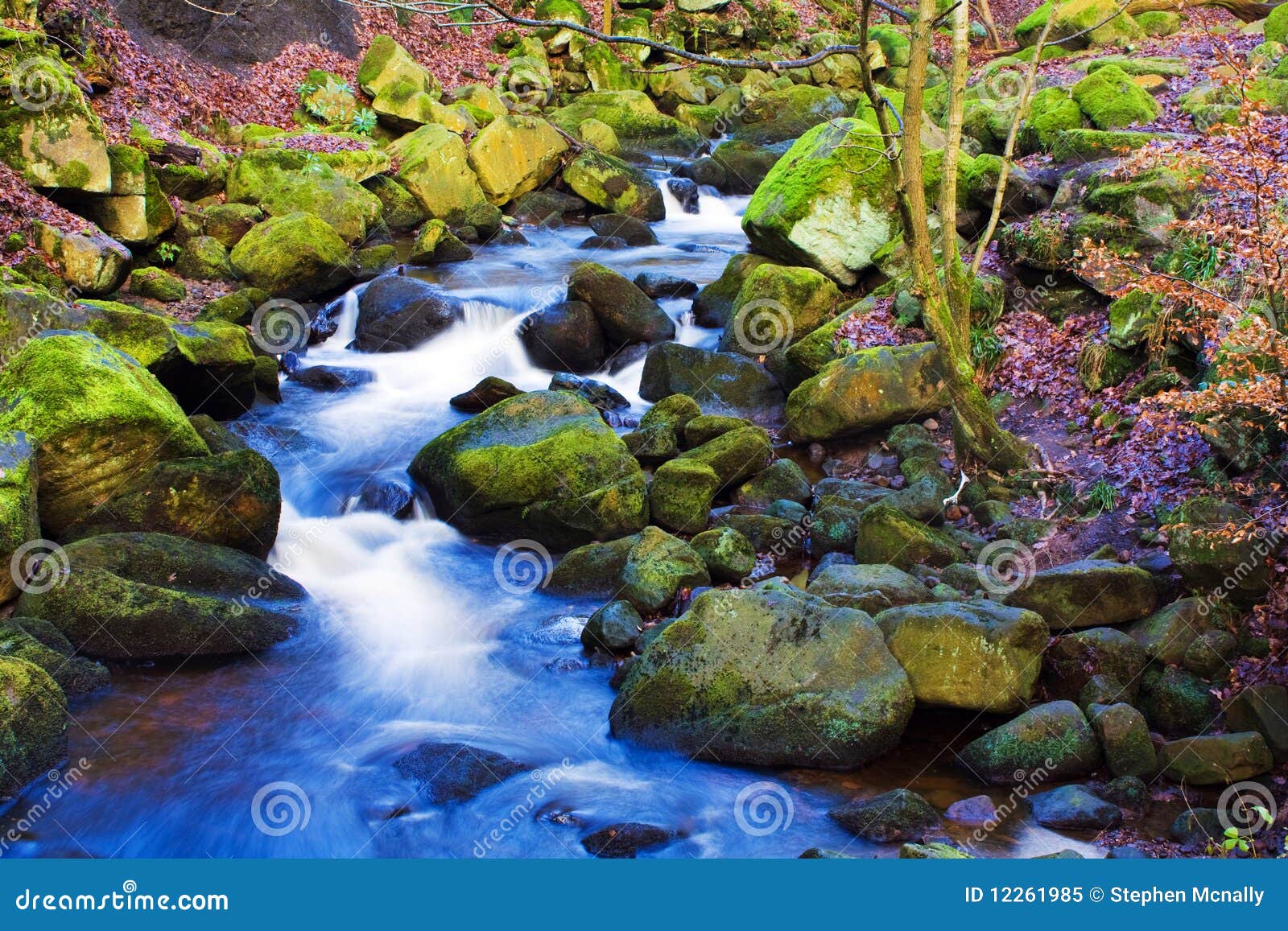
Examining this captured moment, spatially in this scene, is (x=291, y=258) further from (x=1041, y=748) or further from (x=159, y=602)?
(x=1041, y=748)

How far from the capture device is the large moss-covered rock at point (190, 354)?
1038cm

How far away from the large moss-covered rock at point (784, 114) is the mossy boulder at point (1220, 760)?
20874mm

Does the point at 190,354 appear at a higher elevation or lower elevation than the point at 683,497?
higher

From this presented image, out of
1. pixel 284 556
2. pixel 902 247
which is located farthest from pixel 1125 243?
pixel 284 556

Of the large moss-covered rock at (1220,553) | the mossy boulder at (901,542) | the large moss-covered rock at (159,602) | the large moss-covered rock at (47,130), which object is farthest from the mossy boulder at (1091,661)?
the large moss-covered rock at (47,130)

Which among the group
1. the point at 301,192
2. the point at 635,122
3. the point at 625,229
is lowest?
the point at 625,229

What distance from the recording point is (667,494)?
959cm

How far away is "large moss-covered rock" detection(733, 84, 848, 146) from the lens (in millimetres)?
24953

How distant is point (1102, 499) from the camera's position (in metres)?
8.55

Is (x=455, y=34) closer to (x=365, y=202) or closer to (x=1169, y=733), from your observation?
(x=365, y=202)

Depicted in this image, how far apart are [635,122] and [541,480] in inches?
672

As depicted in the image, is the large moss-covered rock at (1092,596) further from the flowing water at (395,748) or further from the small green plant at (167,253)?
the small green plant at (167,253)

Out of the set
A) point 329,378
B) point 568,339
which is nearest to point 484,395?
point 568,339

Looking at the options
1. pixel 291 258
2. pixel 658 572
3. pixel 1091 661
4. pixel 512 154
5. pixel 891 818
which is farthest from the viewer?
pixel 512 154
